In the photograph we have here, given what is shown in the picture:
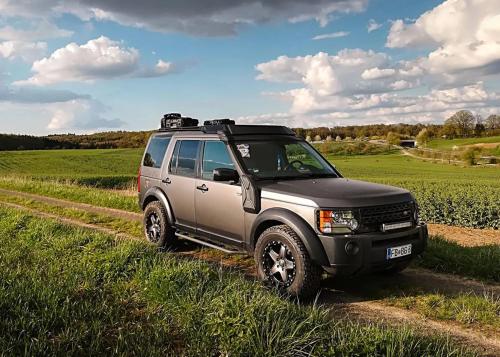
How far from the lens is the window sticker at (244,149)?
6180 mm

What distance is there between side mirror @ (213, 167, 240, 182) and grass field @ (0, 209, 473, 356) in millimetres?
1123

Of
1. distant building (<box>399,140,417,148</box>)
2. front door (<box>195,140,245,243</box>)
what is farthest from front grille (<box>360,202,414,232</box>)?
distant building (<box>399,140,417,148</box>)

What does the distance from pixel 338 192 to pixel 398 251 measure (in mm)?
954

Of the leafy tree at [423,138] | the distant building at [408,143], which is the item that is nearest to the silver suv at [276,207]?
the leafy tree at [423,138]

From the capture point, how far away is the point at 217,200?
629 cm

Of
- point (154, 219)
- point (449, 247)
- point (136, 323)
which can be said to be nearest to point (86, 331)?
point (136, 323)

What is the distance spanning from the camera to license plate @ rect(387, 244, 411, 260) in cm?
513

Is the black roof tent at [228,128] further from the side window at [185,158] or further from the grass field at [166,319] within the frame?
the grass field at [166,319]

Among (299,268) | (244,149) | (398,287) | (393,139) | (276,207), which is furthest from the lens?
(393,139)

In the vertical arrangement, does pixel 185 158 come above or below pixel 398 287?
above

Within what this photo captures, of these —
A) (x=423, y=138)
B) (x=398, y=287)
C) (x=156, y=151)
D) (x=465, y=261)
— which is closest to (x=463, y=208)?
(x=465, y=261)

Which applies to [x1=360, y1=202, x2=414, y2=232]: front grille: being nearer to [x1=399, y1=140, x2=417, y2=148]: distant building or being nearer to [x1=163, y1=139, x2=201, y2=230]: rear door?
[x1=163, y1=139, x2=201, y2=230]: rear door

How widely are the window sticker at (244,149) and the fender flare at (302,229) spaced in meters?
1.01

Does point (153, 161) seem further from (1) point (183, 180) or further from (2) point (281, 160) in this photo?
(2) point (281, 160)
